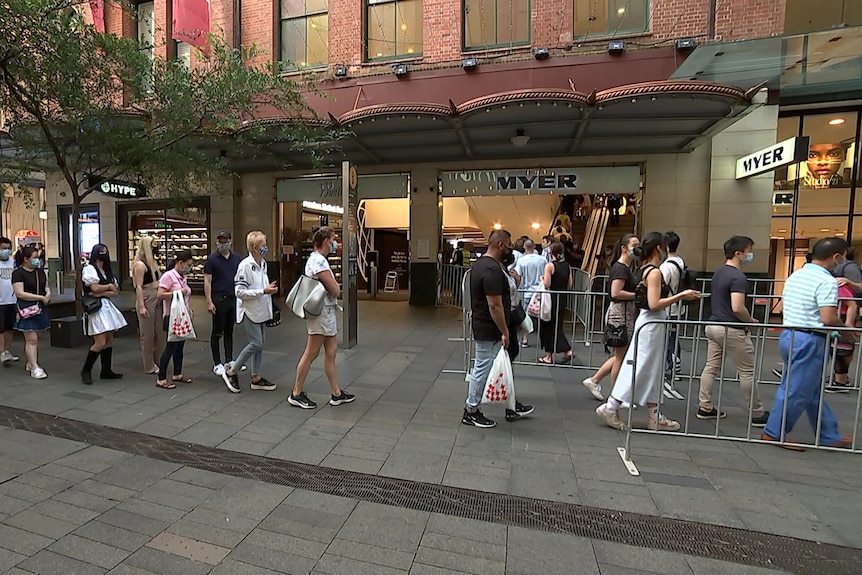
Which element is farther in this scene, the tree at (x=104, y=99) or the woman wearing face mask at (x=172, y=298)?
the tree at (x=104, y=99)

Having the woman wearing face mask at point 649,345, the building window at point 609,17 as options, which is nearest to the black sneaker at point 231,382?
the woman wearing face mask at point 649,345

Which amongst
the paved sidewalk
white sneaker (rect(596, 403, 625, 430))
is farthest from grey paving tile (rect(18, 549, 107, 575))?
white sneaker (rect(596, 403, 625, 430))

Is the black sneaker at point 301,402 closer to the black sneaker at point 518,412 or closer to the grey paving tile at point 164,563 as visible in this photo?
the black sneaker at point 518,412

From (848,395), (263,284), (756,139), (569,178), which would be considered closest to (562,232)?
(569,178)

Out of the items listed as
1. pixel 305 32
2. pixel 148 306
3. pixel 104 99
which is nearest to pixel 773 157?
pixel 148 306

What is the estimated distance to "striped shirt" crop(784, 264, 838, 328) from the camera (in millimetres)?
3707

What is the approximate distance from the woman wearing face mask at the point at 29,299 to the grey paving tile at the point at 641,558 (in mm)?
6658

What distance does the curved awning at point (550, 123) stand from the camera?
26.0 ft

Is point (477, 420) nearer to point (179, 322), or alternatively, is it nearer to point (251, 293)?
point (251, 293)

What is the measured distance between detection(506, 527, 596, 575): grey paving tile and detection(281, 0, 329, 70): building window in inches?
507

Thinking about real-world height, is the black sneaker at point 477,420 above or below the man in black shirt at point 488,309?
below

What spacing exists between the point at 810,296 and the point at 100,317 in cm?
724

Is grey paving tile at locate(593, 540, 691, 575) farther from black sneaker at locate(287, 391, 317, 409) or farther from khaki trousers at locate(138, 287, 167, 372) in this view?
khaki trousers at locate(138, 287, 167, 372)

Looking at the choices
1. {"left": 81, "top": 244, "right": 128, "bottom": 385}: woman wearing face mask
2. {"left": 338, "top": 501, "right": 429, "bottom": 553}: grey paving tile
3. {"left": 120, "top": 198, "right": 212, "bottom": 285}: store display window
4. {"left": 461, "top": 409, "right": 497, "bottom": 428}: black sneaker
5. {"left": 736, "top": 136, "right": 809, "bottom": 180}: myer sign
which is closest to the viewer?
{"left": 338, "top": 501, "right": 429, "bottom": 553}: grey paving tile
